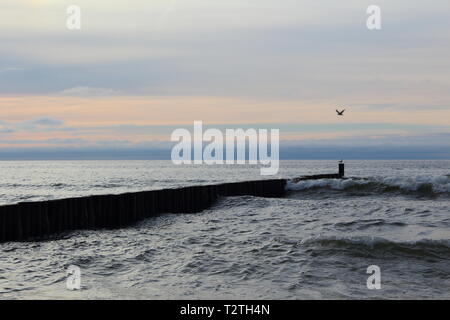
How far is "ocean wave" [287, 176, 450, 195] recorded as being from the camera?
109ft

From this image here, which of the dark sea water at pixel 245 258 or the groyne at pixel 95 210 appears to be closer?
the dark sea water at pixel 245 258

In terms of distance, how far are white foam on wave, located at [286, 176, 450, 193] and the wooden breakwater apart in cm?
914

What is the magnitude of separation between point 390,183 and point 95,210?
21914 millimetres

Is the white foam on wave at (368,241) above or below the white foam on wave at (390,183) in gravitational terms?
above

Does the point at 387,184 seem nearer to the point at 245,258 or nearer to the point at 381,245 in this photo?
the point at 381,245

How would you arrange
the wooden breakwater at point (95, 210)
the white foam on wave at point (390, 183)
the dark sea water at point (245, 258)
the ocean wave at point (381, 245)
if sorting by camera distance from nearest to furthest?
the dark sea water at point (245, 258), the ocean wave at point (381, 245), the wooden breakwater at point (95, 210), the white foam on wave at point (390, 183)

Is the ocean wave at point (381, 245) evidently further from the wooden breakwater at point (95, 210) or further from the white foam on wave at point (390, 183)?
the white foam on wave at point (390, 183)

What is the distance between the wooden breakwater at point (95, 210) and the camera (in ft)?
49.5

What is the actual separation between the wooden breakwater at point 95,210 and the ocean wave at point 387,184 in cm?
984

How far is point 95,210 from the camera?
18.0 m

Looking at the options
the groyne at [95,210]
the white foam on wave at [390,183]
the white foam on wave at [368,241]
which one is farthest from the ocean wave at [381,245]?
the white foam on wave at [390,183]

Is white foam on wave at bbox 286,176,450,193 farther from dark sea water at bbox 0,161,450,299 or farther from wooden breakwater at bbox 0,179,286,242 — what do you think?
dark sea water at bbox 0,161,450,299

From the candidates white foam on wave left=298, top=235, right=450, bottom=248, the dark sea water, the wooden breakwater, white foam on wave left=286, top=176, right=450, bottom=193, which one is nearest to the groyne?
the wooden breakwater
